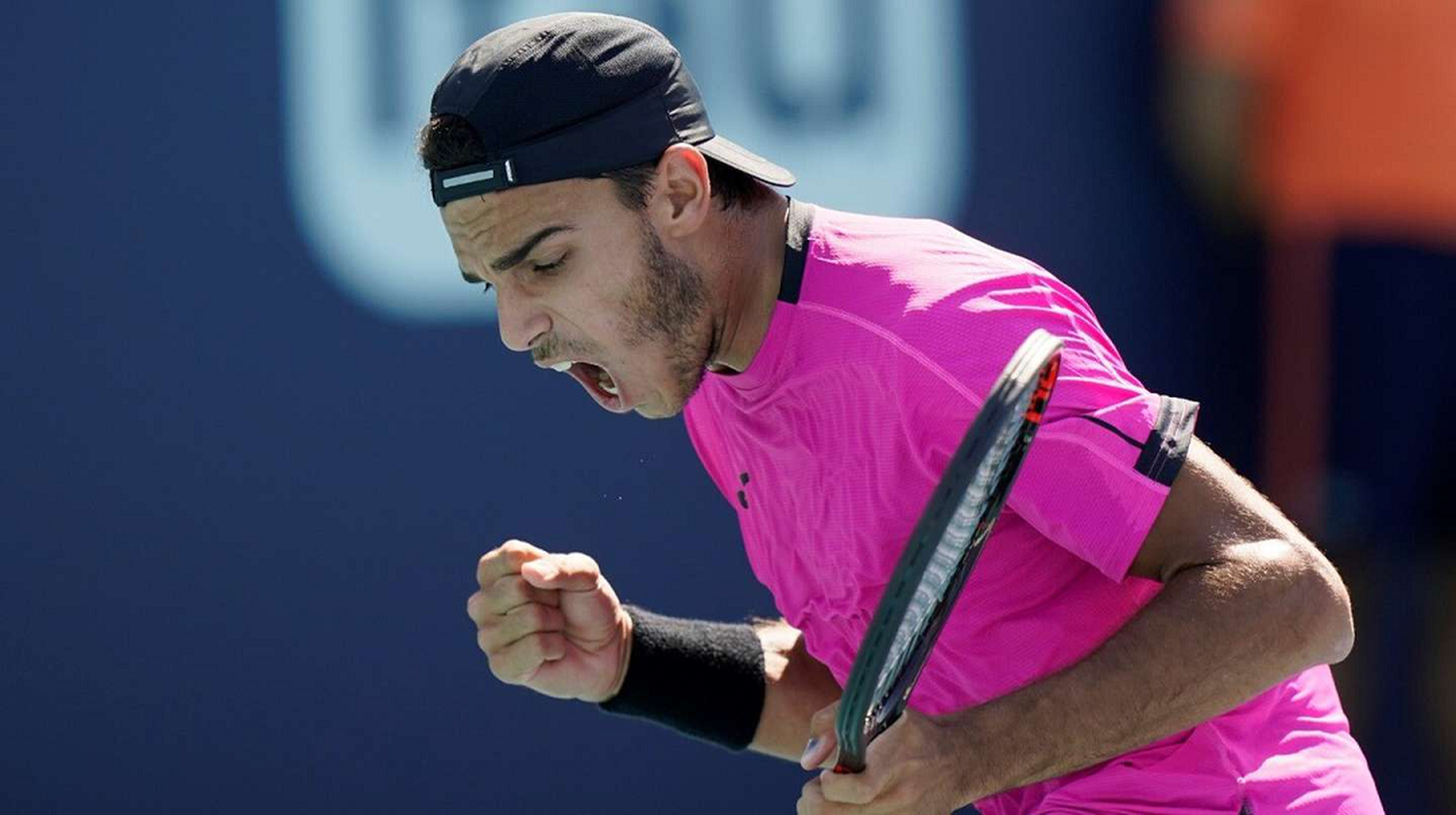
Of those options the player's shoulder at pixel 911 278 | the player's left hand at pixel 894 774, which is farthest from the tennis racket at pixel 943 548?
the player's shoulder at pixel 911 278

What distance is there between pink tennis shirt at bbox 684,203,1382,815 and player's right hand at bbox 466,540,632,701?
0.90ft

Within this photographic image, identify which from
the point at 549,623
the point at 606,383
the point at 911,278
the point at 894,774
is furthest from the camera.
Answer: the point at 549,623

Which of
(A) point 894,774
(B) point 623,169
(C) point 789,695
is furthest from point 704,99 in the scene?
(A) point 894,774

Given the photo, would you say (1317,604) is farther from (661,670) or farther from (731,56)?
(731,56)

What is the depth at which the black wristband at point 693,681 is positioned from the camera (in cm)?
266

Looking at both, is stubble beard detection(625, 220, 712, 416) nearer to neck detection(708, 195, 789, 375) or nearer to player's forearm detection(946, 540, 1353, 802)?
neck detection(708, 195, 789, 375)

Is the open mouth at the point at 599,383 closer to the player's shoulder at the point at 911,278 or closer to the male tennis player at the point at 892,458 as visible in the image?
the male tennis player at the point at 892,458

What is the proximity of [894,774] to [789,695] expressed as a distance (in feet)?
3.18

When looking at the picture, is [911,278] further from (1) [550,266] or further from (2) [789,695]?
(2) [789,695]

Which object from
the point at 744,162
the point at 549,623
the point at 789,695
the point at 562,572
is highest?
the point at 744,162

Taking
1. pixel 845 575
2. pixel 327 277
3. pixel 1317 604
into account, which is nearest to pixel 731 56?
pixel 327 277

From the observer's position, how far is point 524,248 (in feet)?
7.14

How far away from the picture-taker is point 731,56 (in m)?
3.97

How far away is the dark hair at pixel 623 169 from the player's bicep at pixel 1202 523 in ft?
2.08
